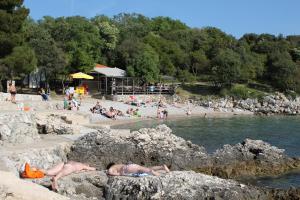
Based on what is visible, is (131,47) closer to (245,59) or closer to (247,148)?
(245,59)

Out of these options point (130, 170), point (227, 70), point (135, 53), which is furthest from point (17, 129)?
point (227, 70)

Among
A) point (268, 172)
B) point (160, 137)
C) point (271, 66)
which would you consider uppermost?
point (271, 66)

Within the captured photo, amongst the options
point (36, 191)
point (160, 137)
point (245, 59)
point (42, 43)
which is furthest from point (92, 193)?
point (245, 59)

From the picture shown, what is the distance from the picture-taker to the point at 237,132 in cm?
4028

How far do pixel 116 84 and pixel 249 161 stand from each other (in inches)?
1520

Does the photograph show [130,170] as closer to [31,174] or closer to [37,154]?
[31,174]

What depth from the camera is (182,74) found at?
238 feet

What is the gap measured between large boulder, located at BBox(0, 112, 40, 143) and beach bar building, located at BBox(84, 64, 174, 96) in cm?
3776

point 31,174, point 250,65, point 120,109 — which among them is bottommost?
point 120,109

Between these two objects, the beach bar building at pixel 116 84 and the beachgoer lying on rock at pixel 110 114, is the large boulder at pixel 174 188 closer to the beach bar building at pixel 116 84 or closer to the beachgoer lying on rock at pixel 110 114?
the beachgoer lying on rock at pixel 110 114

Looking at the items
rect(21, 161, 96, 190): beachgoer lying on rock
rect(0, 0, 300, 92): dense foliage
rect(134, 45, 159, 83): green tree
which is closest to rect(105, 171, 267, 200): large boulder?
rect(21, 161, 96, 190): beachgoer lying on rock

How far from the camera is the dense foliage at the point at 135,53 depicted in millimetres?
42688

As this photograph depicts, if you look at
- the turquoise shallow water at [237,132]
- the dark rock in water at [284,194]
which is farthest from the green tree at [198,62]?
the dark rock in water at [284,194]

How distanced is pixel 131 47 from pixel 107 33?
7.60 meters
